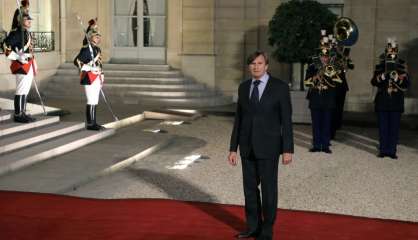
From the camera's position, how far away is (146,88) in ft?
62.4

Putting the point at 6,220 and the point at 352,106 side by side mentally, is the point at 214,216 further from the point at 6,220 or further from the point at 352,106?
the point at 352,106

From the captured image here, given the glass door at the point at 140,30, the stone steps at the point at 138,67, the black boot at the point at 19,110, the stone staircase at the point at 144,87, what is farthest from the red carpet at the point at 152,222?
the glass door at the point at 140,30

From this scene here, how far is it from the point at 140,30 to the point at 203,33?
1.93m

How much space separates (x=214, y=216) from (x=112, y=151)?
414 centimetres

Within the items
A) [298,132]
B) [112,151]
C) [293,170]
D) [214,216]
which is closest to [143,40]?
[298,132]

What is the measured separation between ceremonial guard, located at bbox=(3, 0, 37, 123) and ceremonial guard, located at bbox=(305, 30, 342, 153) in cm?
466

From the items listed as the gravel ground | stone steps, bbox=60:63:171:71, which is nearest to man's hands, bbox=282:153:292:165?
the gravel ground

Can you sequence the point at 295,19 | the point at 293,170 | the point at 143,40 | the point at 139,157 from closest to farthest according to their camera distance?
1. the point at 293,170
2. the point at 139,157
3. the point at 295,19
4. the point at 143,40

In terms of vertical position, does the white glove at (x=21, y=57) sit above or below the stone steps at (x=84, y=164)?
above

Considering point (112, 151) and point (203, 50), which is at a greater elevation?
point (203, 50)

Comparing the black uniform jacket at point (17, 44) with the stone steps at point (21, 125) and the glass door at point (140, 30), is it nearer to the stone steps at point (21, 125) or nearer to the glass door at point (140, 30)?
the stone steps at point (21, 125)

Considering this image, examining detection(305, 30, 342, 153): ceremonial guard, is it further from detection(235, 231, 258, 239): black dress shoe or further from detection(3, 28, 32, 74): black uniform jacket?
detection(235, 231, 258, 239): black dress shoe

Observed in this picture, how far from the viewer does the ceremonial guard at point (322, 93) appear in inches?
493

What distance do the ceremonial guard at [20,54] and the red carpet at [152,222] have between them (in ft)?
12.9
